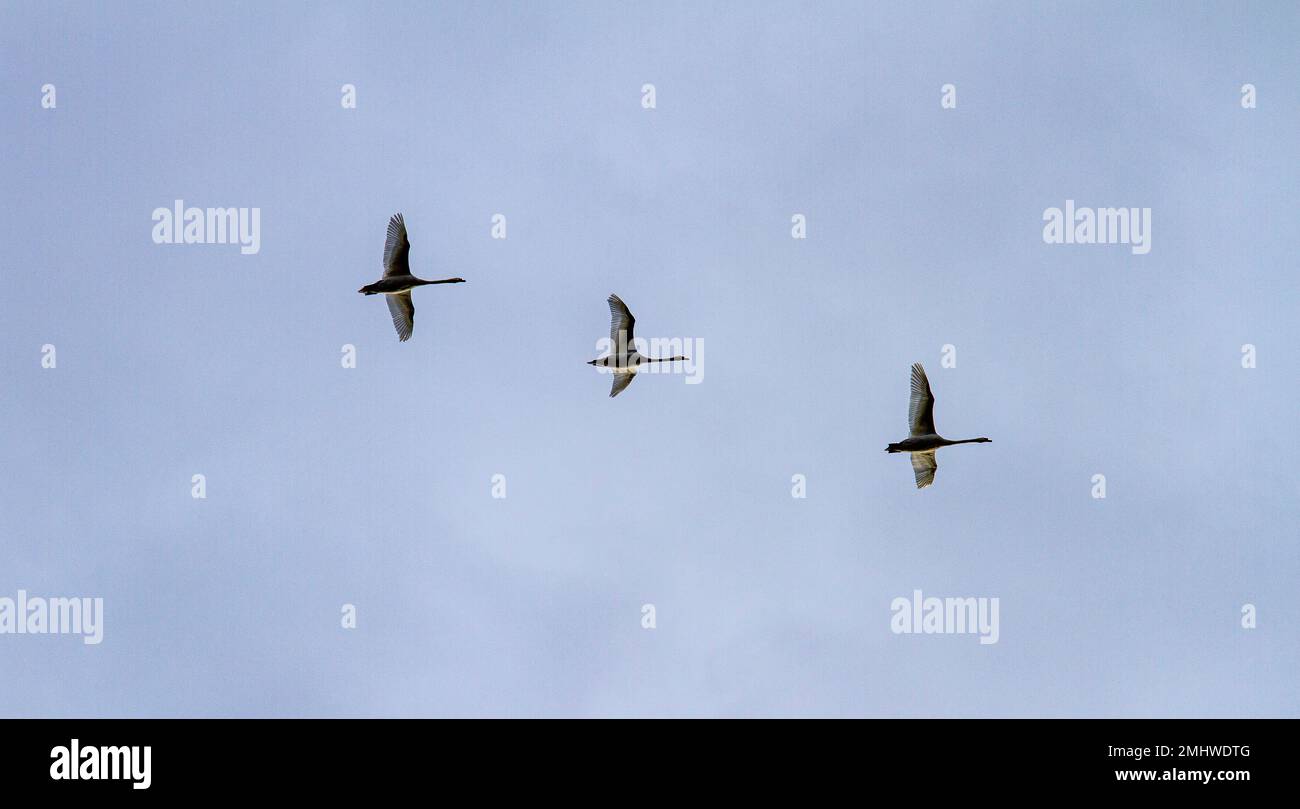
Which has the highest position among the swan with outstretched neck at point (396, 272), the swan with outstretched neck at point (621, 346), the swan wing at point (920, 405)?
the swan with outstretched neck at point (396, 272)

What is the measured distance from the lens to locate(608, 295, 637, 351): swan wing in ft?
257

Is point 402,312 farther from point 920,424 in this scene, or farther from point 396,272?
point 920,424

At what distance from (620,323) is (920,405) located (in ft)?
49.9

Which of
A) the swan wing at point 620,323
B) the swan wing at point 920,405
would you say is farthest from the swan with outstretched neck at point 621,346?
the swan wing at point 920,405

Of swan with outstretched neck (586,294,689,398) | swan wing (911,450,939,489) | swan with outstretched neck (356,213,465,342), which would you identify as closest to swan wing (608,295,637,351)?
swan with outstretched neck (586,294,689,398)

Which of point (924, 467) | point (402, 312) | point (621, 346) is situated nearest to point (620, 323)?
point (621, 346)

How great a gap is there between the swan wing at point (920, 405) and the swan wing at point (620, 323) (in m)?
13.9

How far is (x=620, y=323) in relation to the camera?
257 ft

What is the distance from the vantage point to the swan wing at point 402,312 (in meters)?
80.8

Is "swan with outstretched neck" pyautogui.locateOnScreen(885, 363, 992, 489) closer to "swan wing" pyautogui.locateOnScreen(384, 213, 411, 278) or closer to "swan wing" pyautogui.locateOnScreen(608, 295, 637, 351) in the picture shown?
"swan wing" pyautogui.locateOnScreen(608, 295, 637, 351)

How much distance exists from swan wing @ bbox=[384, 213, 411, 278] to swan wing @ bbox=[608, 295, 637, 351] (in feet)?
34.9

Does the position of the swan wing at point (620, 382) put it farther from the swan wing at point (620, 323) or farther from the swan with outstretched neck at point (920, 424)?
the swan with outstretched neck at point (920, 424)

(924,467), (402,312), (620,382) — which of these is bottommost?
(924,467)
